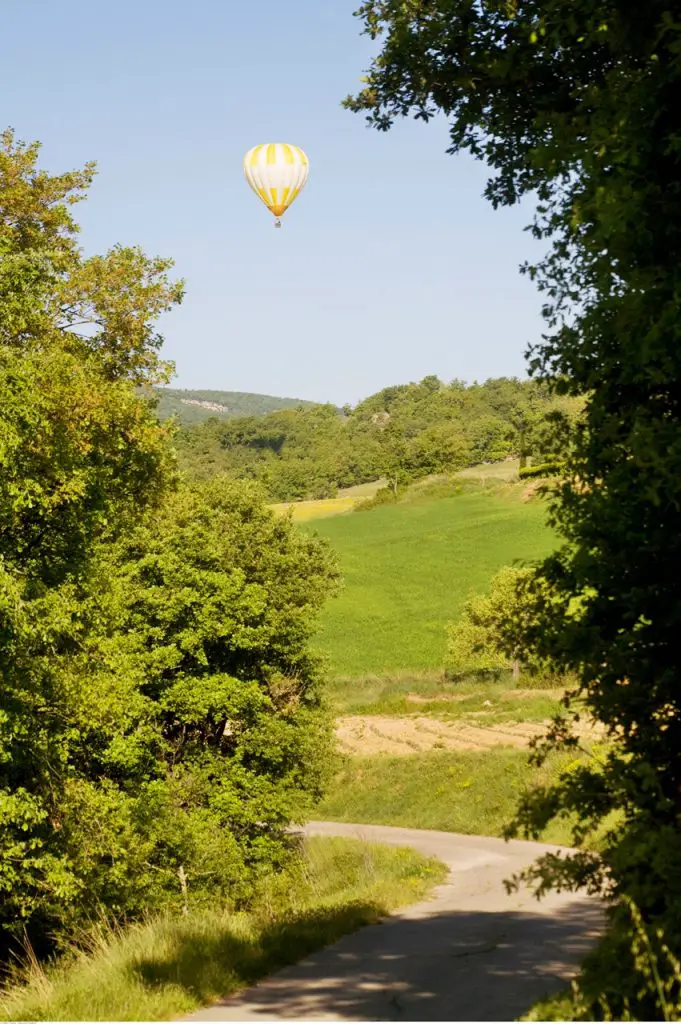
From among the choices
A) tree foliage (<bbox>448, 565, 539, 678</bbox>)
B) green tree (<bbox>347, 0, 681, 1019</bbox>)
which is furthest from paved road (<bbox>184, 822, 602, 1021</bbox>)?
tree foliage (<bbox>448, 565, 539, 678</bbox>)

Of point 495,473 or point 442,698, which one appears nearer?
point 442,698

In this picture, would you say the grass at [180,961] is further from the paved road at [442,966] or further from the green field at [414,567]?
the green field at [414,567]

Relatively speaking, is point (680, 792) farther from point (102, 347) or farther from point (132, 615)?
point (132, 615)

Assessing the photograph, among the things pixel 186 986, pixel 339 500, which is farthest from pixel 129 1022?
pixel 339 500

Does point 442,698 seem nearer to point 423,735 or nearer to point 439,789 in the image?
point 423,735

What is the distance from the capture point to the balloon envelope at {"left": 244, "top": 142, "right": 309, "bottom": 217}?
115 feet

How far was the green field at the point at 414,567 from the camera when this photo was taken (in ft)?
246

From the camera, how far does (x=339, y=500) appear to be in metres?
151

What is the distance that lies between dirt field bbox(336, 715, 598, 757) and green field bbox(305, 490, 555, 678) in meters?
10.8

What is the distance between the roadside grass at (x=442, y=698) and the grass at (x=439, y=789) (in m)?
3.68

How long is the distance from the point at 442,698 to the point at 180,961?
150 feet

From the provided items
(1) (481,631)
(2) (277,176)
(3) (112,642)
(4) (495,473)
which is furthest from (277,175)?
(4) (495,473)

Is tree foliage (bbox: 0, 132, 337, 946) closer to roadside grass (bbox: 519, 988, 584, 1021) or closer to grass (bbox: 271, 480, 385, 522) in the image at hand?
roadside grass (bbox: 519, 988, 584, 1021)

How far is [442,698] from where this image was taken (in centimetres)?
5734
